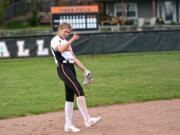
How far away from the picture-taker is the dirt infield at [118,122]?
1002cm

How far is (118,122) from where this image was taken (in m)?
11.0

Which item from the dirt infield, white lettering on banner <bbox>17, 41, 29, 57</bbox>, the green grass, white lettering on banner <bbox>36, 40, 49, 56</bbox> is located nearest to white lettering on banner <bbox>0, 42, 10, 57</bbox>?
the green grass

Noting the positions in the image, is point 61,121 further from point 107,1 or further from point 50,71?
point 107,1

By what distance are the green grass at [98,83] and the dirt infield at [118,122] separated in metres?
0.89

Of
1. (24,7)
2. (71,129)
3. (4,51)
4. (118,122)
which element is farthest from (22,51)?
(24,7)

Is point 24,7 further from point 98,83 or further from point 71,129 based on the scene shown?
point 71,129

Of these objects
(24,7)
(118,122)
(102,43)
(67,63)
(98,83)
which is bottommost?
(98,83)

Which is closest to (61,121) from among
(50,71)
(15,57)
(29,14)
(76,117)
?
(76,117)

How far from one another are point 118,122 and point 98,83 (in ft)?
23.2

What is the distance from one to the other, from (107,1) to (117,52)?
24.6 m

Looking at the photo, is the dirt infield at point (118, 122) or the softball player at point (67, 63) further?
the dirt infield at point (118, 122)

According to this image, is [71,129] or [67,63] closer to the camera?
[67,63]

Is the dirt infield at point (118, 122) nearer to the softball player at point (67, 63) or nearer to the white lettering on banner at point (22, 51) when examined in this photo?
the softball player at point (67, 63)

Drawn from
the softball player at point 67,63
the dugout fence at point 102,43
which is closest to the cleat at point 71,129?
the softball player at point 67,63
